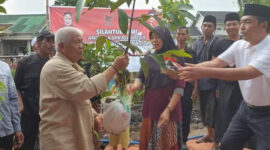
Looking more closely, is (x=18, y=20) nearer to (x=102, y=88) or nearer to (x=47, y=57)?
(x=47, y=57)

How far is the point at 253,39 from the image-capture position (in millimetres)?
2535

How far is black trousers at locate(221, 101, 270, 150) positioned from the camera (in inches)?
97.6

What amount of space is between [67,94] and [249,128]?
166 centimetres

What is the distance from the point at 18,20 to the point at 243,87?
76.3 feet

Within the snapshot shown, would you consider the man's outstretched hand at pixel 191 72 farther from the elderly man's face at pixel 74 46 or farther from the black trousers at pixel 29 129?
the black trousers at pixel 29 129

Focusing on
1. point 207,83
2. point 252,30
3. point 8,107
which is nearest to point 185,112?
point 207,83

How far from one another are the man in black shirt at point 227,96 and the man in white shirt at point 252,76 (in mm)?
1047

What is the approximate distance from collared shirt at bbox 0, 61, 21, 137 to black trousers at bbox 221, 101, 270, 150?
78.1 inches

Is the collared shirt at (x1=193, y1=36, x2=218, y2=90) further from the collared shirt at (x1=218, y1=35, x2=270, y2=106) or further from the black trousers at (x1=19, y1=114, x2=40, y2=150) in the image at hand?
the black trousers at (x1=19, y1=114, x2=40, y2=150)

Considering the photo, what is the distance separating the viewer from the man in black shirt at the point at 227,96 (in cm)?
376

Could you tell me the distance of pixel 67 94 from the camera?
206cm

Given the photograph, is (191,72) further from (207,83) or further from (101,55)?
(207,83)

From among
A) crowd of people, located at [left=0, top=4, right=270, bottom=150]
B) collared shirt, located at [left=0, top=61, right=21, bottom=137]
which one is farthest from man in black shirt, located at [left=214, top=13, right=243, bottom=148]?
collared shirt, located at [left=0, top=61, right=21, bottom=137]

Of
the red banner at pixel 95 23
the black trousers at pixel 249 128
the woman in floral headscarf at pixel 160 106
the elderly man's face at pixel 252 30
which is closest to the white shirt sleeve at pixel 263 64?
the elderly man's face at pixel 252 30
